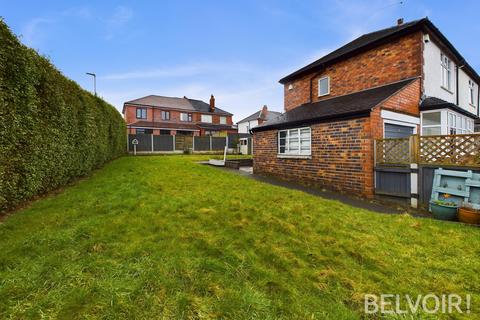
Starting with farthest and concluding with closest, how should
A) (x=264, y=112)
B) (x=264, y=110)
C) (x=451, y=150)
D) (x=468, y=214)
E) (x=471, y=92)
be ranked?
(x=264, y=110)
(x=264, y=112)
(x=471, y=92)
(x=451, y=150)
(x=468, y=214)

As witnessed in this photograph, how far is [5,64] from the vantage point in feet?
13.2

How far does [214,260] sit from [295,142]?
814 cm

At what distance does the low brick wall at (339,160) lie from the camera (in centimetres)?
727

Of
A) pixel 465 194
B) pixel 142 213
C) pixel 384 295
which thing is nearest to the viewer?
pixel 384 295

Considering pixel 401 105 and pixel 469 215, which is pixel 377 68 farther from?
pixel 469 215

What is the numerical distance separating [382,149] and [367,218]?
335 cm

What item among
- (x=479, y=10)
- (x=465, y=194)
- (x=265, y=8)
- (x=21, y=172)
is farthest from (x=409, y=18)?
(x=21, y=172)

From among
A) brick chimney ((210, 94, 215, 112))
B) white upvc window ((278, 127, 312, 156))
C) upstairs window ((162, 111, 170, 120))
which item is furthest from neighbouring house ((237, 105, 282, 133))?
white upvc window ((278, 127, 312, 156))

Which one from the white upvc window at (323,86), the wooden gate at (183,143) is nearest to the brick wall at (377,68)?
the white upvc window at (323,86)

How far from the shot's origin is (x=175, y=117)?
36531 millimetres

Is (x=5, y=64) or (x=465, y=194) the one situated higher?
(x=5, y=64)

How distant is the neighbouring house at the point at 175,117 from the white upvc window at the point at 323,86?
24.1m

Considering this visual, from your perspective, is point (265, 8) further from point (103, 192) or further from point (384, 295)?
point (384, 295)

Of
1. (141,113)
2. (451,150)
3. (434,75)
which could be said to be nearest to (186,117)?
(141,113)
